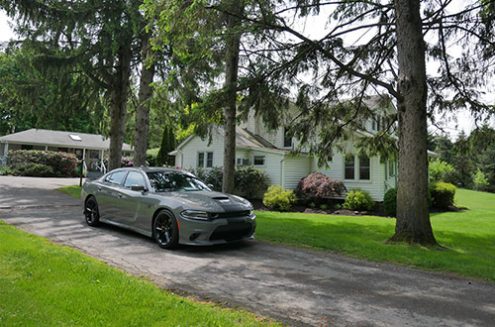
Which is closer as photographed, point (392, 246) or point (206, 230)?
point (206, 230)

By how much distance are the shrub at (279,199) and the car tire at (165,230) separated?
463 inches

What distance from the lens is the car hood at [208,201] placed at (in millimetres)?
7469

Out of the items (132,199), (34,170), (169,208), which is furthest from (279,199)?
(34,170)

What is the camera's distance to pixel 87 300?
4.27 metres

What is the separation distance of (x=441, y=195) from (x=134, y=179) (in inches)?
683

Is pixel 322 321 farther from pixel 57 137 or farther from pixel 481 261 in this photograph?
→ pixel 57 137

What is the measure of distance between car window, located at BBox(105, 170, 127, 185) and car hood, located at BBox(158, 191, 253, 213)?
1904mm

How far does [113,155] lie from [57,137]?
81.2ft

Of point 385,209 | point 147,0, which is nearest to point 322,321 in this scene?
point 147,0

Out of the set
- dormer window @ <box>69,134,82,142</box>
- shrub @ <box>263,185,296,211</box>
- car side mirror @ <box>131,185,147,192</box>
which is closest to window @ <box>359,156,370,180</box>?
shrub @ <box>263,185,296,211</box>

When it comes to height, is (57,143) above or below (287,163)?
above

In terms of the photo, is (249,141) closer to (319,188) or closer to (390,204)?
(319,188)

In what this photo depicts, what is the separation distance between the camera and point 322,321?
4195mm

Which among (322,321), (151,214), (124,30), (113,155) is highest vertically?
(124,30)
